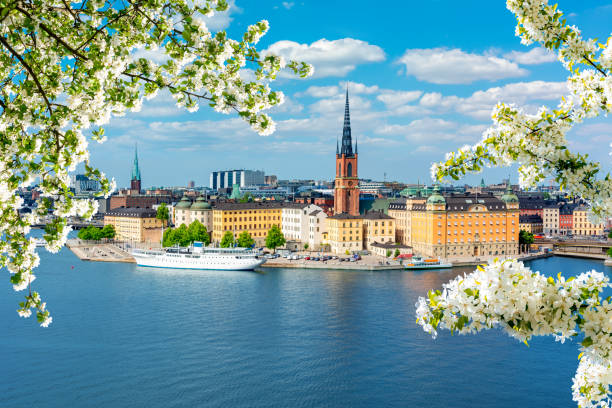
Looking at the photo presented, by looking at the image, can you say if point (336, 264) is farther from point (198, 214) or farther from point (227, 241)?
point (198, 214)

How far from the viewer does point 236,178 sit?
183 meters

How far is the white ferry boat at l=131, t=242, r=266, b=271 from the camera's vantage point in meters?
37.2

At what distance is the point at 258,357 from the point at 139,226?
44.3m

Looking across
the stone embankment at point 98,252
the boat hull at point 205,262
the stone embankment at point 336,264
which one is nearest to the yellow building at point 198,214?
the stone embankment at point 98,252

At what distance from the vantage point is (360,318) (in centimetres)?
2172

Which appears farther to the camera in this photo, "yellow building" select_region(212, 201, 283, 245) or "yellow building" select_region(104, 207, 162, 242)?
"yellow building" select_region(104, 207, 162, 242)

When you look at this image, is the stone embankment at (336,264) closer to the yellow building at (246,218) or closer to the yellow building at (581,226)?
the yellow building at (246,218)

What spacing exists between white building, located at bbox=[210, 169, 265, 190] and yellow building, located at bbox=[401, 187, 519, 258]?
137m

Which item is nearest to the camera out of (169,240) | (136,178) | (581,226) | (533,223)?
(169,240)

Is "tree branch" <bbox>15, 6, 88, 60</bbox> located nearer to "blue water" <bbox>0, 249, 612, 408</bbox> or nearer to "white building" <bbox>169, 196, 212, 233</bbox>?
"blue water" <bbox>0, 249, 612, 408</bbox>

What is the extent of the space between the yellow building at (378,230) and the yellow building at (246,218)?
32.5 feet

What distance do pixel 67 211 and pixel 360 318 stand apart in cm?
2007

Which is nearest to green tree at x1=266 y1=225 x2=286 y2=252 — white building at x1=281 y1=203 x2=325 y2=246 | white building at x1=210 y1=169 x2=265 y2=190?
white building at x1=281 y1=203 x2=325 y2=246

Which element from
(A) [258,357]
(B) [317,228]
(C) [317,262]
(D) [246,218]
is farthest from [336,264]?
(A) [258,357]
